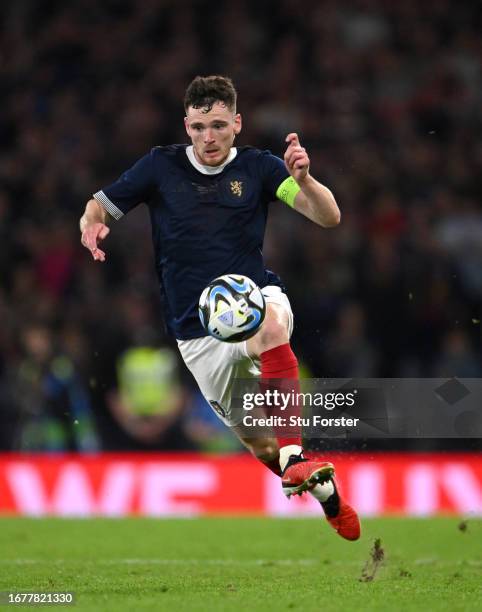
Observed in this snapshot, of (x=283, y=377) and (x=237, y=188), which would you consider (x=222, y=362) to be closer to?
(x=283, y=377)

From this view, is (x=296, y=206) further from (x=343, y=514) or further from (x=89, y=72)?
(x=89, y=72)

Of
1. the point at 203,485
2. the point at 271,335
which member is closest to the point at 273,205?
the point at 203,485

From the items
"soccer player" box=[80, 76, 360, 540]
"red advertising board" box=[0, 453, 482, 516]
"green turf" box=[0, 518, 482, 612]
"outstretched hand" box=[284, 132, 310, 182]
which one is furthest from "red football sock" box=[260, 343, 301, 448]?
"red advertising board" box=[0, 453, 482, 516]

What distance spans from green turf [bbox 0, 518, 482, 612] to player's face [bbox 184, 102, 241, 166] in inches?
102

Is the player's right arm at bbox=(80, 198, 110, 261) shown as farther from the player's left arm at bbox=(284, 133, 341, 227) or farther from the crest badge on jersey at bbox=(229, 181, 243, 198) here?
the player's left arm at bbox=(284, 133, 341, 227)

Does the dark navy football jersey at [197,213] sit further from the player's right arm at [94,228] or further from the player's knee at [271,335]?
the player's knee at [271,335]

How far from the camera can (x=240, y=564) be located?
891 cm

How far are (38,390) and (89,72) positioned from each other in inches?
249

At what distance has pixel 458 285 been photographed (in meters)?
14.9

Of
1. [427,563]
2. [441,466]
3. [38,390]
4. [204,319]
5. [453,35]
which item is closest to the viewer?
[204,319]

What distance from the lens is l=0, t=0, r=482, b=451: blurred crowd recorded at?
1447 centimetres

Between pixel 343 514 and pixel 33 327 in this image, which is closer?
pixel 343 514

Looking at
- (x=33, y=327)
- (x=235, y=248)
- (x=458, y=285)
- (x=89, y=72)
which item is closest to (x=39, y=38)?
(x=89, y=72)

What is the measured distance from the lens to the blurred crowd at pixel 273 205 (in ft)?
47.5
